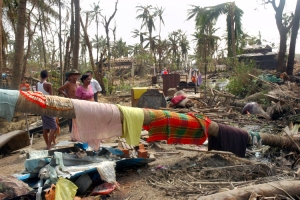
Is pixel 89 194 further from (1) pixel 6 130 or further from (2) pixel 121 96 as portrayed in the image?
(2) pixel 121 96

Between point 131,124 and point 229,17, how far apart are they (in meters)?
23.2

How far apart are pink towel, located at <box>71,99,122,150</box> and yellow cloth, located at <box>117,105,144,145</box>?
8 centimetres

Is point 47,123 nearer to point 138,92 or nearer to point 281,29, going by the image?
point 138,92

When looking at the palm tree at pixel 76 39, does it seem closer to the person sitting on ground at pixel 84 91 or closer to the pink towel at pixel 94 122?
the person sitting on ground at pixel 84 91

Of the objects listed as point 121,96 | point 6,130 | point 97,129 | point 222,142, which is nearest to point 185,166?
point 222,142

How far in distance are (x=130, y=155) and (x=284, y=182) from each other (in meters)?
2.48

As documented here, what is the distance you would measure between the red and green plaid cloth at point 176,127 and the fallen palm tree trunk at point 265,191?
1.70 metres

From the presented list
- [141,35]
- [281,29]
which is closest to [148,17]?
[141,35]

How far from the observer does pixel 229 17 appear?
25.2 meters

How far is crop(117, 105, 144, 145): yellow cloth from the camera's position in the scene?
14.4 feet

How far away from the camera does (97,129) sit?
4277 millimetres

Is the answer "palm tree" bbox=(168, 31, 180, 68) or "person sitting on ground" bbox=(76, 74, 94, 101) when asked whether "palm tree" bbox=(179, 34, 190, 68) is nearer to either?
"palm tree" bbox=(168, 31, 180, 68)

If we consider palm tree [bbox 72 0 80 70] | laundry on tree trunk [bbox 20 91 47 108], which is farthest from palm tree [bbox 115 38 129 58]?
laundry on tree trunk [bbox 20 91 47 108]

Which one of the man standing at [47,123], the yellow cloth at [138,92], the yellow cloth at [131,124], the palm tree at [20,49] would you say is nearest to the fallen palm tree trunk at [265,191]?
the yellow cloth at [131,124]
